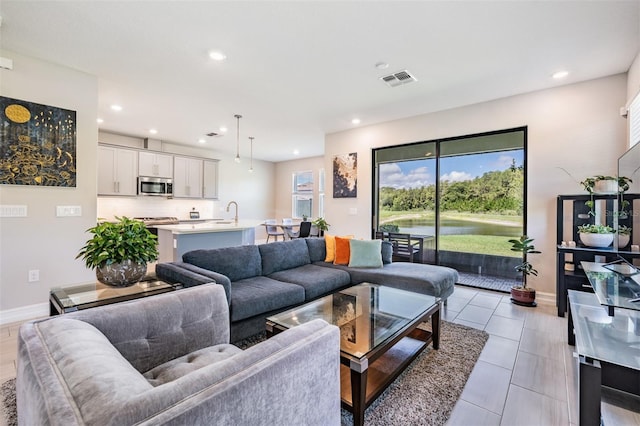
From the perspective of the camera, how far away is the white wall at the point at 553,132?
3.33 m

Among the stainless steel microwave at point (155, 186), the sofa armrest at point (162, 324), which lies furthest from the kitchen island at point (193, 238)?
the sofa armrest at point (162, 324)

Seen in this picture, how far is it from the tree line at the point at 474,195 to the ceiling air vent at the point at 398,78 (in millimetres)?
1988

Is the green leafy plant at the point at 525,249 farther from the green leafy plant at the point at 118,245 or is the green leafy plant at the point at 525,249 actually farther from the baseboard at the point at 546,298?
the green leafy plant at the point at 118,245

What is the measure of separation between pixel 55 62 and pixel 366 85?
354 centimetres

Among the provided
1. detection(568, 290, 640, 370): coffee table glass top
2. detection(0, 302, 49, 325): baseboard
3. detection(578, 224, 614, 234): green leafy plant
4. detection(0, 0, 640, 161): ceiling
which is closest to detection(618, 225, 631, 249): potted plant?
detection(578, 224, 614, 234): green leafy plant

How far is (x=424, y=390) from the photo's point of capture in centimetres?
186

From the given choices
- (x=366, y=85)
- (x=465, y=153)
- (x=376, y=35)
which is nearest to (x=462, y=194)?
(x=465, y=153)

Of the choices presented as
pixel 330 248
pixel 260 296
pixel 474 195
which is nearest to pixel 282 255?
pixel 330 248

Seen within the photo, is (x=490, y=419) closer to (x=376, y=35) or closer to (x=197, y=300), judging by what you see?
(x=197, y=300)

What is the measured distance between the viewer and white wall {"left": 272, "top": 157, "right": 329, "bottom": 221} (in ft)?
28.5

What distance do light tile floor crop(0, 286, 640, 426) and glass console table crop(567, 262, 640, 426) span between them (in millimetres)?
273

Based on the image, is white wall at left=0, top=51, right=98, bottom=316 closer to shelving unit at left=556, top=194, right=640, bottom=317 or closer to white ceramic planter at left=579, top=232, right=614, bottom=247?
shelving unit at left=556, top=194, right=640, bottom=317

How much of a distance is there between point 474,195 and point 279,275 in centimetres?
345

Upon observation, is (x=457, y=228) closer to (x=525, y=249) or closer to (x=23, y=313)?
(x=525, y=249)
